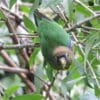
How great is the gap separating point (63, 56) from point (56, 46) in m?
0.05

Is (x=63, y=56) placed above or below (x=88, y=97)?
above

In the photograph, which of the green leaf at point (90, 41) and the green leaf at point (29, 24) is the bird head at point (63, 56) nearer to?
the green leaf at point (90, 41)

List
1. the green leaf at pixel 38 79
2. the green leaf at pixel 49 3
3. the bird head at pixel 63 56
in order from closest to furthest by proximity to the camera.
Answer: the green leaf at pixel 49 3 < the bird head at pixel 63 56 < the green leaf at pixel 38 79

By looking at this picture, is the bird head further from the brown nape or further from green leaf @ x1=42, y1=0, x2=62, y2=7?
green leaf @ x1=42, y1=0, x2=62, y2=7

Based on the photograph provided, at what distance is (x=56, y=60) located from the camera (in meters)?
1.45

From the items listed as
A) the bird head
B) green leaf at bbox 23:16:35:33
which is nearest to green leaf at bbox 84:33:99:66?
the bird head

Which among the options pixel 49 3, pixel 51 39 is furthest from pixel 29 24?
pixel 49 3

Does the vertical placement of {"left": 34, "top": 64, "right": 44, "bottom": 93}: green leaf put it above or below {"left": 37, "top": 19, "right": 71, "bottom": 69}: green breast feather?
below

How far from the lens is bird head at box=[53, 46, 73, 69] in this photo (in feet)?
4.70

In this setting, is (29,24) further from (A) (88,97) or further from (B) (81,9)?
(A) (88,97)

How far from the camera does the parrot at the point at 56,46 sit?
1.44 meters

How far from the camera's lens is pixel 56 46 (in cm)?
148

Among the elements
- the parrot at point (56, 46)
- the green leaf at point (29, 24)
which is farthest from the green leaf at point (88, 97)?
the green leaf at point (29, 24)

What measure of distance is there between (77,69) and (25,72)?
2.24 feet
